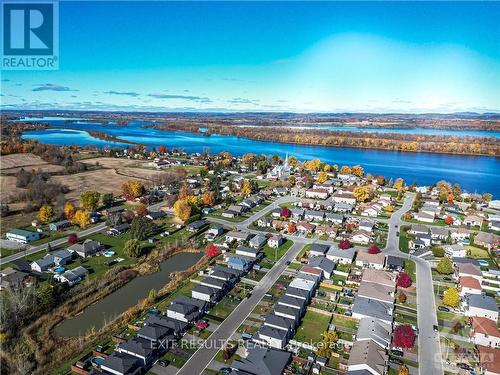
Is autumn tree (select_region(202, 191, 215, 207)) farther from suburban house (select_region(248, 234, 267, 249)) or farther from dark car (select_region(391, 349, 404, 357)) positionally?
dark car (select_region(391, 349, 404, 357))

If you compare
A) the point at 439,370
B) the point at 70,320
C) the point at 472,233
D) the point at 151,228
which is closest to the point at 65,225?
the point at 151,228

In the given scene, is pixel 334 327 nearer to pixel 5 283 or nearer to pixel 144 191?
pixel 5 283

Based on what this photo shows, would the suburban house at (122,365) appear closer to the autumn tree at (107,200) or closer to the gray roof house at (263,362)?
the gray roof house at (263,362)

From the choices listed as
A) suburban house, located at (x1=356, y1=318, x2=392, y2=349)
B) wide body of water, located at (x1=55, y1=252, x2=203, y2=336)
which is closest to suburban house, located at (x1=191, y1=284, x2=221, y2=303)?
wide body of water, located at (x1=55, y1=252, x2=203, y2=336)

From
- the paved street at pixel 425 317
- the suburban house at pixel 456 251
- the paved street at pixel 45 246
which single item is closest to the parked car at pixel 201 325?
the paved street at pixel 425 317

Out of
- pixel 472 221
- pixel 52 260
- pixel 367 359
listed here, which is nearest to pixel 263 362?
pixel 367 359
